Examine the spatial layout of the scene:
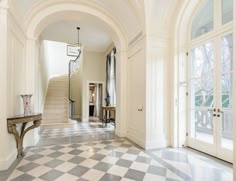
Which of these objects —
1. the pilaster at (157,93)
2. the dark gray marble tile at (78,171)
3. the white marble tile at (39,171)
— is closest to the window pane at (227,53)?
the pilaster at (157,93)

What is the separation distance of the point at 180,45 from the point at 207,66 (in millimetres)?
887

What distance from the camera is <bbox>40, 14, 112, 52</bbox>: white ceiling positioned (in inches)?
231

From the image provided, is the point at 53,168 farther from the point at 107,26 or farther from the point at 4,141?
the point at 107,26

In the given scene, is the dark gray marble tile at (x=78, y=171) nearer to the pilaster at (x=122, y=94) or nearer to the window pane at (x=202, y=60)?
the pilaster at (x=122, y=94)

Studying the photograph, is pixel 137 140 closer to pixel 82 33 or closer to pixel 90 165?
pixel 90 165

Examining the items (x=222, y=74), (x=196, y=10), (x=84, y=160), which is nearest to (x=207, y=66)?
(x=222, y=74)

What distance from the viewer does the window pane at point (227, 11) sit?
9.73ft

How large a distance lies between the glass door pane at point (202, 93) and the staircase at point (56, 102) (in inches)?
215

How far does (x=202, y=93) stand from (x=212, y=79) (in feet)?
1.40

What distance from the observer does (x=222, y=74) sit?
308 cm

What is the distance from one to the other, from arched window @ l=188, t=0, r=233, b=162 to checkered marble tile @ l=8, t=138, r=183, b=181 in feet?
4.36

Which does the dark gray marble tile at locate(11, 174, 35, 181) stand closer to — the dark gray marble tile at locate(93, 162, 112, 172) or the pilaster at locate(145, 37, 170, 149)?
the dark gray marble tile at locate(93, 162, 112, 172)

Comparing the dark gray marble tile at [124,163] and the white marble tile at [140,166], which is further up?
the white marble tile at [140,166]

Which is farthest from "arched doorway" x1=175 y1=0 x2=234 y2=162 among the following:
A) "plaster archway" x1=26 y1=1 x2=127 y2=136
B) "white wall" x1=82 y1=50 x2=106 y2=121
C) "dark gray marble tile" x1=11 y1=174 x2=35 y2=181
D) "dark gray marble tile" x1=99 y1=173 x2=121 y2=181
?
"white wall" x1=82 y1=50 x2=106 y2=121
